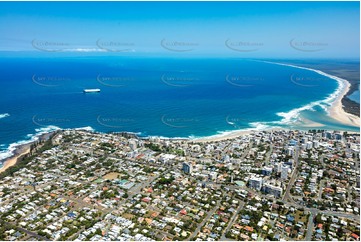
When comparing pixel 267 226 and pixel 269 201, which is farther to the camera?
pixel 269 201

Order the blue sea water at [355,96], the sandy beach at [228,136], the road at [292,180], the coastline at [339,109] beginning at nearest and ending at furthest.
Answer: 1. the road at [292,180]
2. the sandy beach at [228,136]
3. the coastline at [339,109]
4. the blue sea water at [355,96]

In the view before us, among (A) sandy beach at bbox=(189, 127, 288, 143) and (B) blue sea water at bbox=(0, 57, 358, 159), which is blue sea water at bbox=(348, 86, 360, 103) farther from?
(A) sandy beach at bbox=(189, 127, 288, 143)

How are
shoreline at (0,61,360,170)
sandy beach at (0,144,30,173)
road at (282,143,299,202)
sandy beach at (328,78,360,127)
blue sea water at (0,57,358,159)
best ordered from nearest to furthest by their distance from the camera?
road at (282,143,299,202) → sandy beach at (0,144,30,173) → shoreline at (0,61,360,170) → blue sea water at (0,57,358,159) → sandy beach at (328,78,360,127)

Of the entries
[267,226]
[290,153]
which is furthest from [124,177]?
[290,153]

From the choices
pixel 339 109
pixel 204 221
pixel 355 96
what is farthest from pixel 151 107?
pixel 355 96

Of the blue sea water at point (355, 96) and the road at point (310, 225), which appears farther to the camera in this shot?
the blue sea water at point (355, 96)

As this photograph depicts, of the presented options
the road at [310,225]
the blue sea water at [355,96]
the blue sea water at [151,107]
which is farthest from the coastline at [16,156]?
the blue sea water at [355,96]

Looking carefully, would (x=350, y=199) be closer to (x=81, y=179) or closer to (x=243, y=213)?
(x=243, y=213)

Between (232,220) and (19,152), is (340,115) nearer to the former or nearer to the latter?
(232,220)

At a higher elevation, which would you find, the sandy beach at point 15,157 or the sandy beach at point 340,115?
the sandy beach at point 340,115

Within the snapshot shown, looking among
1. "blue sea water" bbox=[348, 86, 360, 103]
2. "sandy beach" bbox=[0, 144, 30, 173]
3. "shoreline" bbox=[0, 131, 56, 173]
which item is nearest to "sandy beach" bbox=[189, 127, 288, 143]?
"shoreline" bbox=[0, 131, 56, 173]

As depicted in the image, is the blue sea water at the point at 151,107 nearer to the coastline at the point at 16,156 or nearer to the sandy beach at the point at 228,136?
the coastline at the point at 16,156
